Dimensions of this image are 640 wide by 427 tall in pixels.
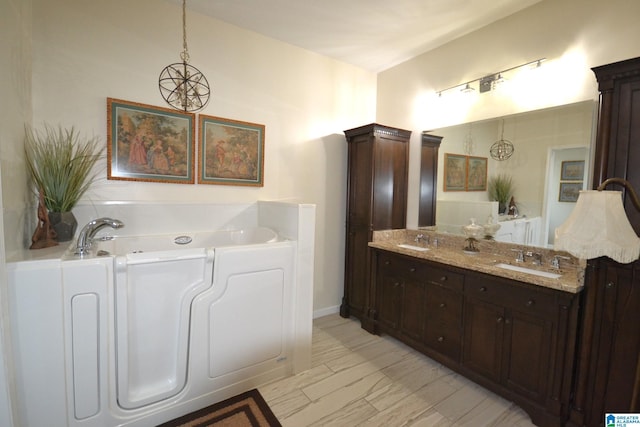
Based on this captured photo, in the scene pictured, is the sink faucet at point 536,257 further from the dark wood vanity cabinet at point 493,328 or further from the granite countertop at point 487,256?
the dark wood vanity cabinet at point 493,328

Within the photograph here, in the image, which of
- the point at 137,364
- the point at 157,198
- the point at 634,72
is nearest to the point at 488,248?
the point at 634,72

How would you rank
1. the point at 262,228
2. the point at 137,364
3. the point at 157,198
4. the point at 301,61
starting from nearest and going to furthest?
1. the point at 137,364
2. the point at 157,198
3. the point at 262,228
4. the point at 301,61

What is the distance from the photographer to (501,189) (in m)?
2.39

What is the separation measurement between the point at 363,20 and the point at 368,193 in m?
1.55

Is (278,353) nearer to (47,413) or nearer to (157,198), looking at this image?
(47,413)

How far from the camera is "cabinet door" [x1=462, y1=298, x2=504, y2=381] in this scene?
1894mm

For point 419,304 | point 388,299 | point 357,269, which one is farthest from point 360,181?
point 419,304

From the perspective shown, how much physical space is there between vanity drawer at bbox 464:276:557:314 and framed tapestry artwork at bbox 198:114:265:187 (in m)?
2.08

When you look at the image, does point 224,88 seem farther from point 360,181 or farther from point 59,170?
point 360,181

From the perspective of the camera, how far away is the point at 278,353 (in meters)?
2.09

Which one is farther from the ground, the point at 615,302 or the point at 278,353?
the point at 615,302

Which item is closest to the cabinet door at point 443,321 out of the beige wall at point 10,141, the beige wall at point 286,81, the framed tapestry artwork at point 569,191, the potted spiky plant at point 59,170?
the framed tapestry artwork at point 569,191

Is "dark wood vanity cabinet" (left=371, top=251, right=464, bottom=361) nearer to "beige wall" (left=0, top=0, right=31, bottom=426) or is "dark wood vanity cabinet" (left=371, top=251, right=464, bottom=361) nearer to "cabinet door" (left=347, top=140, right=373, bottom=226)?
"cabinet door" (left=347, top=140, right=373, bottom=226)

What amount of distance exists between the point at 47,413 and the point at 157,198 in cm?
148
